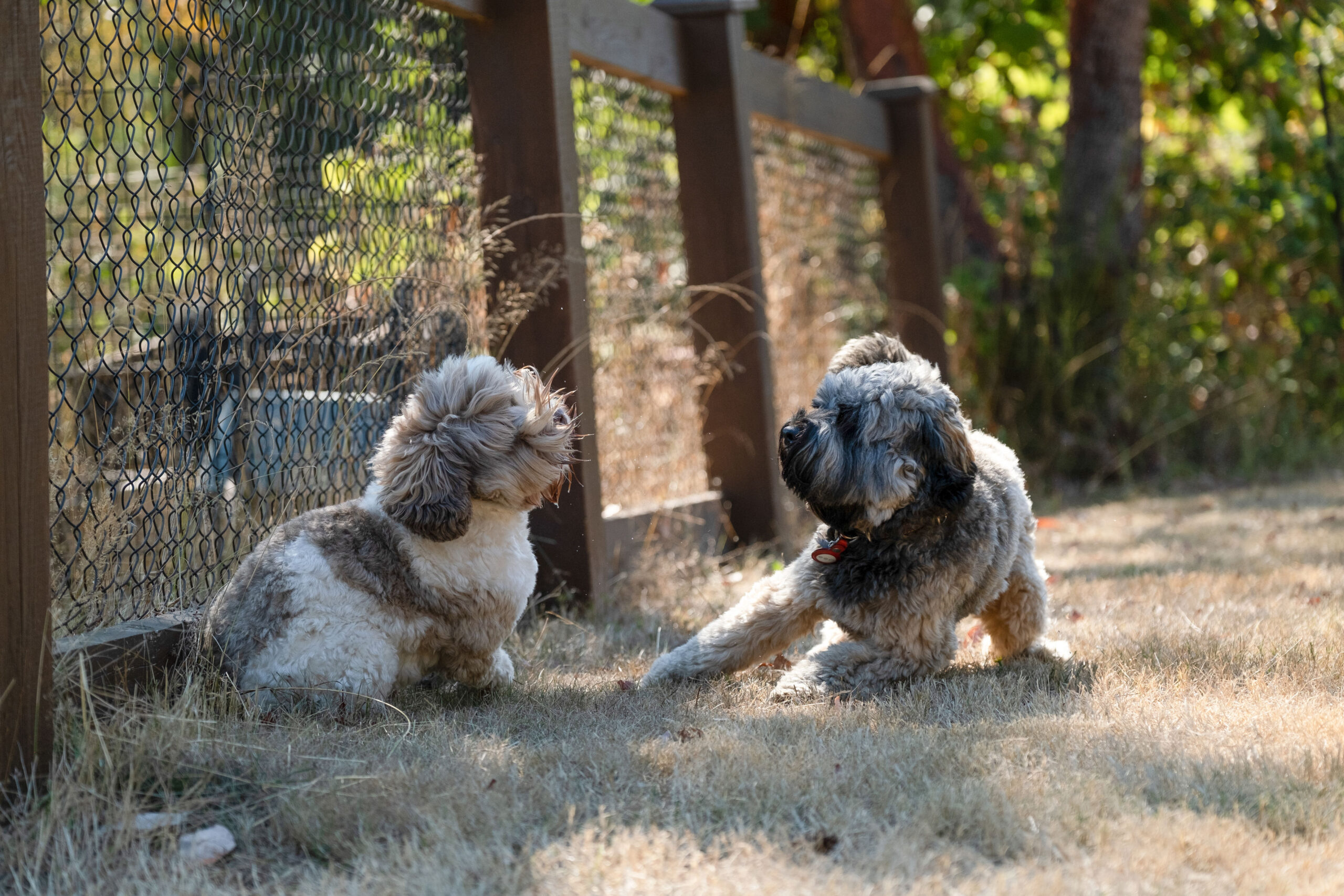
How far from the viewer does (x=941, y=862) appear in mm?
2344

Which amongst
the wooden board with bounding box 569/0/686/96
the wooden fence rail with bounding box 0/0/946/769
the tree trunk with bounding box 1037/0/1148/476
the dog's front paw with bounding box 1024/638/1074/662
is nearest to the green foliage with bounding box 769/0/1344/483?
the tree trunk with bounding box 1037/0/1148/476

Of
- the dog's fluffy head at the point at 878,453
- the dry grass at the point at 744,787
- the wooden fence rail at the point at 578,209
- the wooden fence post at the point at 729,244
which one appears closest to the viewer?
the dry grass at the point at 744,787

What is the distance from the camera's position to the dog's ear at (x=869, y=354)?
12.9ft

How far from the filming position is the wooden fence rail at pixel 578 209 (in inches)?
Result: 102

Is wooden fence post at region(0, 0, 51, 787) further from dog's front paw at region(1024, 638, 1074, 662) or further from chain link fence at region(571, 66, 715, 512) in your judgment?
chain link fence at region(571, 66, 715, 512)

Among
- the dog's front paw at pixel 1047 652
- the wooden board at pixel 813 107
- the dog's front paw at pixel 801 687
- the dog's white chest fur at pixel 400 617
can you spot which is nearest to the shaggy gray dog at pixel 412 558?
the dog's white chest fur at pixel 400 617

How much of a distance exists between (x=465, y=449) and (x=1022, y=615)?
1.93 meters

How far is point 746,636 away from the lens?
12.7 feet

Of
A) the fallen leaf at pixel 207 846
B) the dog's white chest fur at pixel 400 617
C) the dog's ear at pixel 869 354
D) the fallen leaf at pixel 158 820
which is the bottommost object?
the fallen leaf at pixel 207 846

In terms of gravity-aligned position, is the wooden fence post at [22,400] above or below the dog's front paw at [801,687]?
above

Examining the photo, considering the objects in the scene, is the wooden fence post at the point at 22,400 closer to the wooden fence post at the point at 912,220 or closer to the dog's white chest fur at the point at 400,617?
the dog's white chest fur at the point at 400,617

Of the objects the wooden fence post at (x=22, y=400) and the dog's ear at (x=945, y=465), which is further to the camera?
the dog's ear at (x=945, y=465)

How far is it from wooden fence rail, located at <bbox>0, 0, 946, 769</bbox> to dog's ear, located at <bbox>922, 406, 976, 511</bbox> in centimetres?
165

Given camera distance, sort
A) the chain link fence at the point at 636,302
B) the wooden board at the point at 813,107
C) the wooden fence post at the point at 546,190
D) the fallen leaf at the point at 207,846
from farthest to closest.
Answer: the wooden board at the point at 813,107
the chain link fence at the point at 636,302
the wooden fence post at the point at 546,190
the fallen leaf at the point at 207,846
